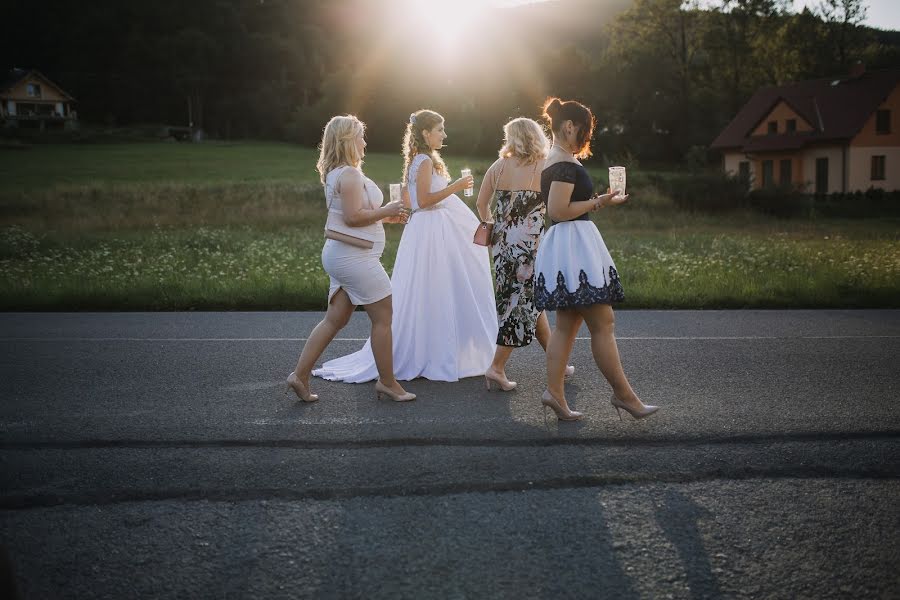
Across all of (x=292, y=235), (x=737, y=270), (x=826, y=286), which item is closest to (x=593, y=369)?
(x=826, y=286)

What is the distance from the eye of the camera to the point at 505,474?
4312mm

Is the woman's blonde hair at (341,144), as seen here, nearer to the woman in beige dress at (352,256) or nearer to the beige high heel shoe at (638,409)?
the woman in beige dress at (352,256)

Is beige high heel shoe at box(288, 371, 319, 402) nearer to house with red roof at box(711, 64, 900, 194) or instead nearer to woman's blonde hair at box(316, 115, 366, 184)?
woman's blonde hair at box(316, 115, 366, 184)

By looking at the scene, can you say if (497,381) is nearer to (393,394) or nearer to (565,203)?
(393,394)

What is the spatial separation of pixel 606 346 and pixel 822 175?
48.0m

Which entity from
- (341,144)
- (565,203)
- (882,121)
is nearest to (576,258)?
(565,203)

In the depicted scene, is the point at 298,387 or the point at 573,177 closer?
the point at 573,177

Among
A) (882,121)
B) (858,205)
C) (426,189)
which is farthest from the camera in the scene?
(882,121)

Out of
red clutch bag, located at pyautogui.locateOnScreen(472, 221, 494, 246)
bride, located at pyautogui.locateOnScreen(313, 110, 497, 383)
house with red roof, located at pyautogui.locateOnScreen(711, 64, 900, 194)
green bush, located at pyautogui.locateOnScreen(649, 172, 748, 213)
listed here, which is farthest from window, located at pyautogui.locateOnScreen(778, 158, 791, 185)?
red clutch bag, located at pyautogui.locateOnScreen(472, 221, 494, 246)

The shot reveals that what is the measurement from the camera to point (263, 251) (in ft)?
53.8

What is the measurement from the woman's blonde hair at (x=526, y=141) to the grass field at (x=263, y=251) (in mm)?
5051

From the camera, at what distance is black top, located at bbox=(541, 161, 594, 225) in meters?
5.09

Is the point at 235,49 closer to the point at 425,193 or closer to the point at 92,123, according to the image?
the point at 92,123

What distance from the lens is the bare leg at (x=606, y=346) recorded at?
16.9 feet
